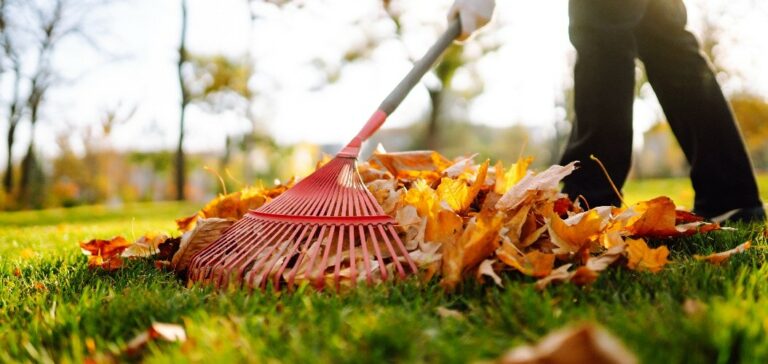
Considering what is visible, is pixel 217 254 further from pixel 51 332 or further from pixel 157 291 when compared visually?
pixel 51 332

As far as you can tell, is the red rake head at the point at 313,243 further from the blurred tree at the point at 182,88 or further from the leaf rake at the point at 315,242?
the blurred tree at the point at 182,88

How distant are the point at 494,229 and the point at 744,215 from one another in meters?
1.61

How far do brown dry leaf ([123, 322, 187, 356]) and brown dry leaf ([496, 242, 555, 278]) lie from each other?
0.80m

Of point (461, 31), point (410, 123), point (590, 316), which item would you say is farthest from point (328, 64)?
point (590, 316)

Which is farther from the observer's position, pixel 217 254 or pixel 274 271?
pixel 217 254

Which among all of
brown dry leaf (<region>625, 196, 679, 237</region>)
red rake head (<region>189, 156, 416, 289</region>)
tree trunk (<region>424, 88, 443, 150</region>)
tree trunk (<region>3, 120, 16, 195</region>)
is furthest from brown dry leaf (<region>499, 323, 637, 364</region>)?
tree trunk (<region>424, 88, 443, 150</region>)

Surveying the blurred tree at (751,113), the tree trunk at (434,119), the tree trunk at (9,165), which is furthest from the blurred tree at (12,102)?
the blurred tree at (751,113)

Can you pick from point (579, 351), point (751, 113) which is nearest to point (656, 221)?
point (579, 351)

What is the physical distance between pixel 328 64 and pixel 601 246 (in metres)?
22.2

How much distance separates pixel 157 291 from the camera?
153 centimetres

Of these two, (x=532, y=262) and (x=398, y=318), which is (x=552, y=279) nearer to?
(x=532, y=262)

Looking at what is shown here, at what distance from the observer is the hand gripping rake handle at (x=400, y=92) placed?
7.47ft

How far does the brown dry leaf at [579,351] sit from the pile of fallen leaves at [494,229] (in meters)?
0.69

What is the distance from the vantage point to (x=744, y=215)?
8.53 feet
